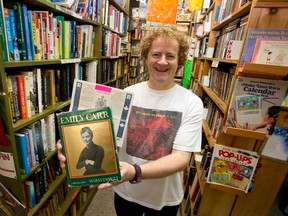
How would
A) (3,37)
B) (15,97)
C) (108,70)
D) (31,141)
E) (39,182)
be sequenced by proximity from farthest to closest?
1. (108,70)
2. (39,182)
3. (31,141)
4. (15,97)
5. (3,37)

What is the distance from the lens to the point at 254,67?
30.4 inches

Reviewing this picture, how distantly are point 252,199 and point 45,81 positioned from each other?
1.50 m

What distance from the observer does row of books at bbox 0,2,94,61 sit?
0.78 meters

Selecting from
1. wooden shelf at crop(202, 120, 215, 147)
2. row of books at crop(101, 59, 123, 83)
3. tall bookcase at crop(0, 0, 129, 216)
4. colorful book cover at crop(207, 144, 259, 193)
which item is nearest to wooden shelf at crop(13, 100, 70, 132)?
tall bookcase at crop(0, 0, 129, 216)

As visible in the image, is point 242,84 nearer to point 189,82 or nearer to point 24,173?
point 24,173

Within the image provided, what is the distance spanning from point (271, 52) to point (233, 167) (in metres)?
0.66

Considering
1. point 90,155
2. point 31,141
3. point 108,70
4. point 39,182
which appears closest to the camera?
point 90,155

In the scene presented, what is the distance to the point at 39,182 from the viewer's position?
1.08m

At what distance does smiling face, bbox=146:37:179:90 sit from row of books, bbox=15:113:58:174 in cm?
76

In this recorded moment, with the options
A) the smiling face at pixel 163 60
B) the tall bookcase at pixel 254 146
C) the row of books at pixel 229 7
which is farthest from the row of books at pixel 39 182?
the row of books at pixel 229 7

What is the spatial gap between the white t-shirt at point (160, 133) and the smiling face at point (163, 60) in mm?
60

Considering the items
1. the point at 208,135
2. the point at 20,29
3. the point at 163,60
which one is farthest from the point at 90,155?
the point at 208,135

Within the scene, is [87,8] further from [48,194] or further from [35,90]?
[48,194]

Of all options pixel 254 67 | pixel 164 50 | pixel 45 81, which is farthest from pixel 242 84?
pixel 45 81
